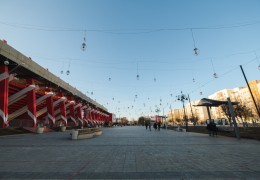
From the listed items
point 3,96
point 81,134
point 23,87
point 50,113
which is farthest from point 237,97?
point 3,96

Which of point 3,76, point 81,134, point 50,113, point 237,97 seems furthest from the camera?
point 237,97

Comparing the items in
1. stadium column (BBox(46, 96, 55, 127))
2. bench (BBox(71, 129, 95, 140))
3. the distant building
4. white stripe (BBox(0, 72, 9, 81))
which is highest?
the distant building

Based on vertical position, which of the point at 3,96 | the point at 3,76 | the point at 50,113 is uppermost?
the point at 3,76

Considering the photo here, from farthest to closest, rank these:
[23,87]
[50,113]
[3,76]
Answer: [50,113] → [23,87] → [3,76]

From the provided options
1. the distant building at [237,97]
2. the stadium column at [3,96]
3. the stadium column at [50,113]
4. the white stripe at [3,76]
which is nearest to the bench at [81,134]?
the stadium column at [3,96]

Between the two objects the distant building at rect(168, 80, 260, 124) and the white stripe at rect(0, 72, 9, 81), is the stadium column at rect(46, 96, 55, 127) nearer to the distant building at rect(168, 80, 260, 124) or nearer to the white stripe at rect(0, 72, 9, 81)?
the white stripe at rect(0, 72, 9, 81)

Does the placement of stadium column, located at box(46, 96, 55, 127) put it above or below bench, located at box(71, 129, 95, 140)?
above

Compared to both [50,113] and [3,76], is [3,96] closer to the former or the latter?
[3,76]

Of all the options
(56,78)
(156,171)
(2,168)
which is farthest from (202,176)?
(56,78)

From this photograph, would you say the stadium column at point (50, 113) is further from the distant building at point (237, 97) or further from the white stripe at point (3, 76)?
the distant building at point (237, 97)

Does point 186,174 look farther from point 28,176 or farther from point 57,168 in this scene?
point 28,176

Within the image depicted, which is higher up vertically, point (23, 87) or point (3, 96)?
point (23, 87)

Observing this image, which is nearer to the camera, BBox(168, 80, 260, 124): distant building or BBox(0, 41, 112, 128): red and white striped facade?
BBox(0, 41, 112, 128): red and white striped facade

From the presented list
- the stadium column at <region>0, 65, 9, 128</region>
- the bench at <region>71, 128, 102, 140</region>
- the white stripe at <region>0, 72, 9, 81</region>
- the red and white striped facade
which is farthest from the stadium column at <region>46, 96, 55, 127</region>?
→ the bench at <region>71, 128, 102, 140</region>
